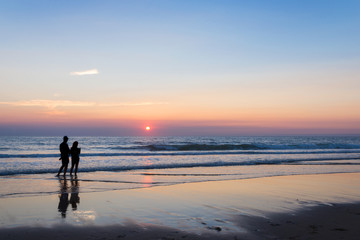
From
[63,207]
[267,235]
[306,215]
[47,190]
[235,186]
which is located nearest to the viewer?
[267,235]

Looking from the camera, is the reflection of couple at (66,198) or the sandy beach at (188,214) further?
the reflection of couple at (66,198)

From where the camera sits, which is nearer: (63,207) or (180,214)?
(180,214)

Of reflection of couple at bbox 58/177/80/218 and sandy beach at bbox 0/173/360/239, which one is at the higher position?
sandy beach at bbox 0/173/360/239

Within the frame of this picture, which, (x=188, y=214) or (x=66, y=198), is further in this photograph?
(x=66, y=198)

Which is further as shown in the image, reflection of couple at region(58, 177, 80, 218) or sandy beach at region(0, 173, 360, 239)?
reflection of couple at region(58, 177, 80, 218)

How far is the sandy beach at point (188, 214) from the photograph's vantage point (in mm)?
5676

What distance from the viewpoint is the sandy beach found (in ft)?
18.6

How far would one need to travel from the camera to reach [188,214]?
7.05 m

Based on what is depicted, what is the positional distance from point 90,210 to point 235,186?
5880 millimetres

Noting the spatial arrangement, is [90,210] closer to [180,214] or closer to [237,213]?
[180,214]

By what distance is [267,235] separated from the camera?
5617 mm

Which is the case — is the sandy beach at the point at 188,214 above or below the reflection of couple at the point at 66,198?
above

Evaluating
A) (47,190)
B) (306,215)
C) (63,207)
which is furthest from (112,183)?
(306,215)

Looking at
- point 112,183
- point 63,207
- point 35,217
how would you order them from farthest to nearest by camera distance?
point 112,183
point 63,207
point 35,217
